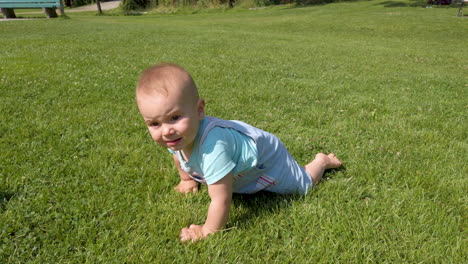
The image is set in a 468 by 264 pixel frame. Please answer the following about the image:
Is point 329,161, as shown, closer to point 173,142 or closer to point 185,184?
point 185,184

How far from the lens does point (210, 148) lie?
8.04 ft

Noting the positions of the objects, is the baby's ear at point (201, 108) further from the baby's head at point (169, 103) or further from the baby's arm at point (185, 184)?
the baby's arm at point (185, 184)

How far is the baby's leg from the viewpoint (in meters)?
3.30

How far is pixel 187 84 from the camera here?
2240mm

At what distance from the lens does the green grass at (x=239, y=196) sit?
2.46 m

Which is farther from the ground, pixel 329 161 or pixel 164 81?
pixel 164 81

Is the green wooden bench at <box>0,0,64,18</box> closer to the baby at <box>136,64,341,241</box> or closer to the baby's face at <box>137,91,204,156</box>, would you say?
the baby at <box>136,64,341,241</box>

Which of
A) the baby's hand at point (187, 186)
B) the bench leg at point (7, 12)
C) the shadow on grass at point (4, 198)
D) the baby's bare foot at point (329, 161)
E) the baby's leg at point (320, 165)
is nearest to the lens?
the shadow on grass at point (4, 198)

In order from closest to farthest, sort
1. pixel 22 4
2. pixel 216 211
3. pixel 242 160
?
pixel 216 211, pixel 242 160, pixel 22 4

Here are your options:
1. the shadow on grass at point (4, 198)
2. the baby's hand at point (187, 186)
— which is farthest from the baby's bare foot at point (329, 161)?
the shadow on grass at point (4, 198)

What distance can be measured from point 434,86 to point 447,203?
220 inches

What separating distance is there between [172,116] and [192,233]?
3.20ft

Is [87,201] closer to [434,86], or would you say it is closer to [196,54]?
[434,86]

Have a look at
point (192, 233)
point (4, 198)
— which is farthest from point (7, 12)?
point (192, 233)
